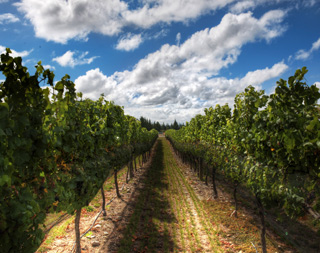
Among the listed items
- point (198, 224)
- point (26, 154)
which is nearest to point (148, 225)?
point (198, 224)

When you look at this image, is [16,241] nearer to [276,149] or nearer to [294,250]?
[276,149]

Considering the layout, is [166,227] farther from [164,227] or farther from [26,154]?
[26,154]

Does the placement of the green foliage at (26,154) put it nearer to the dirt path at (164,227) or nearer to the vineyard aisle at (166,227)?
the vineyard aisle at (166,227)

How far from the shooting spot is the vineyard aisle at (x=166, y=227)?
781cm

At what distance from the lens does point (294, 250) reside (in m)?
7.64

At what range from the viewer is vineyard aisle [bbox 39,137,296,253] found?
25.6ft

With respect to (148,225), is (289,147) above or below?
above

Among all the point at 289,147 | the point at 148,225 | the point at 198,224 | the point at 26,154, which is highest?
the point at 26,154

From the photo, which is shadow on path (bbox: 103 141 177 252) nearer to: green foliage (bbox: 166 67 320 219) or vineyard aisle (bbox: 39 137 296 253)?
vineyard aisle (bbox: 39 137 296 253)

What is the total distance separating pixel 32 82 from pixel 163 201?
11933mm

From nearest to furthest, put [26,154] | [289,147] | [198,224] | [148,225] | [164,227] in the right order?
[26,154]
[289,147]
[164,227]
[148,225]
[198,224]

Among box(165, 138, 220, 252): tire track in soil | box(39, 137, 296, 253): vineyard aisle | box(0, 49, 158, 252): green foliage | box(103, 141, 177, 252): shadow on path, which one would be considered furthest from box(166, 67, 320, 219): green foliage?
box(0, 49, 158, 252): green foliage

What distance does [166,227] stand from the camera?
31.4 ft

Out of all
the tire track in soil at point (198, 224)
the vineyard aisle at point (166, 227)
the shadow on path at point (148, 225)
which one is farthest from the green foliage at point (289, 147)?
the shadow on path at point (148, 225)
